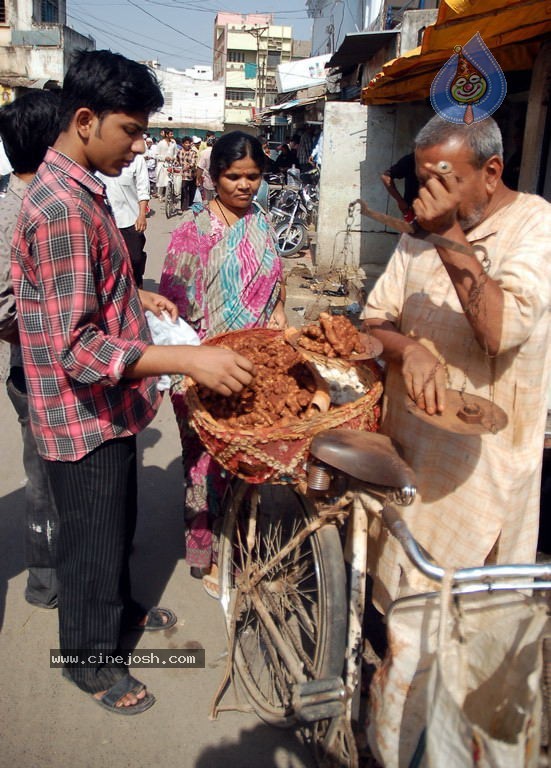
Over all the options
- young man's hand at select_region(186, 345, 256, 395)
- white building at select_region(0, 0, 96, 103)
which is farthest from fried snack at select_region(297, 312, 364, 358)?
white building at select_region(0, 0, 96, 103)

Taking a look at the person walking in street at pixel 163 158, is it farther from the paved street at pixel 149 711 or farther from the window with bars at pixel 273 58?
the window with bars at pixel 273 58

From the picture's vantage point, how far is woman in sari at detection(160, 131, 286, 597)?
301cm

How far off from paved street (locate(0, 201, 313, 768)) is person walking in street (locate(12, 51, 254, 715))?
121mm

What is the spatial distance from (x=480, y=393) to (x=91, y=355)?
121 centimetres

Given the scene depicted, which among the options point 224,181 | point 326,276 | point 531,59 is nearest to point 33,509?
point 224,181

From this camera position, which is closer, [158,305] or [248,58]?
[158,305]

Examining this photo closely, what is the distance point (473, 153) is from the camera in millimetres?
1667

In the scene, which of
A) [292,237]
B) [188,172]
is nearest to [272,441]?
[292,237]

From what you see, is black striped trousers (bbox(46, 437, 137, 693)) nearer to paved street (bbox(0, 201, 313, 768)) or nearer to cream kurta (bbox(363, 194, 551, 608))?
paved street (bbox(0, 201, 313, 768))

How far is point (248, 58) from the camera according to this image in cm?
6594

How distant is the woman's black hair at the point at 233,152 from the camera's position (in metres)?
2.96

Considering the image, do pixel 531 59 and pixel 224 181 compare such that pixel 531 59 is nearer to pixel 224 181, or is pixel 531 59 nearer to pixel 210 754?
pixel 224 181

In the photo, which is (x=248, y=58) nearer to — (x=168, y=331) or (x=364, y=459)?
(x=168, y=331)

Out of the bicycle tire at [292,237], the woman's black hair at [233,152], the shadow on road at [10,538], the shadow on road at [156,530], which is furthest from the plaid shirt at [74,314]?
the bicycle tire at [292,237]
